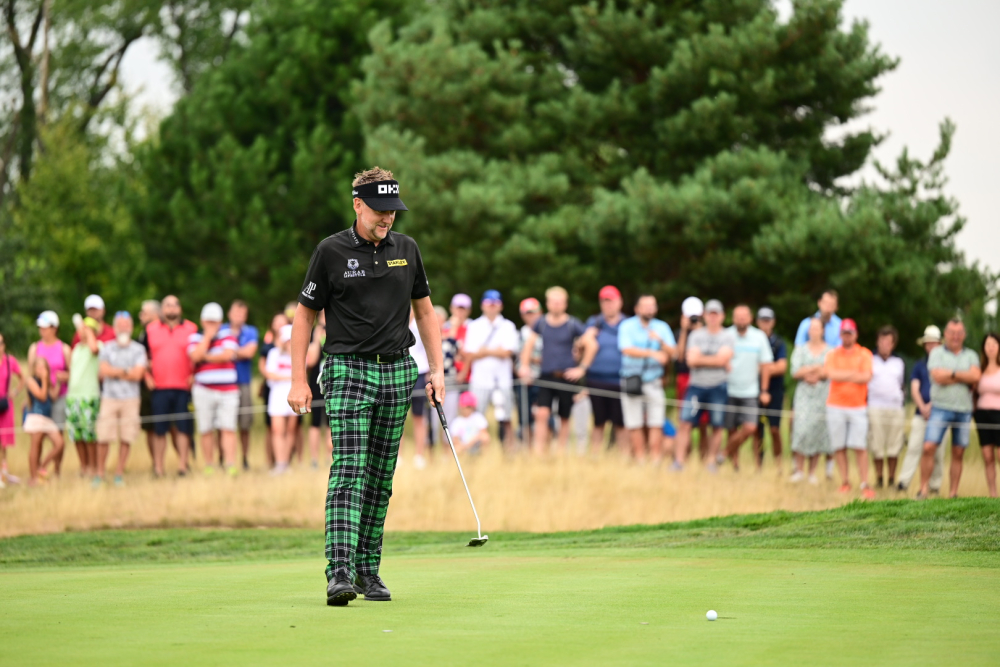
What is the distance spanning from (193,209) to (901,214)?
50.9ft

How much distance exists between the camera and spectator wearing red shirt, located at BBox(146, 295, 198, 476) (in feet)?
51.2

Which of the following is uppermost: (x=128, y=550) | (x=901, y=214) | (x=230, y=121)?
(x=230, y=121)

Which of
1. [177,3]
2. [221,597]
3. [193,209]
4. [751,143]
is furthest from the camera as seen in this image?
[177,3]

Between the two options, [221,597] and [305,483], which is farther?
[305,483]

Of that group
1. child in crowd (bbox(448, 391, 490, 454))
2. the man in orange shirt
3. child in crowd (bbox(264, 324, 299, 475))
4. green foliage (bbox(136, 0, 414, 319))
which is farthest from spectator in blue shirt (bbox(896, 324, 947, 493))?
green foliage (bbox(136, 0, 414, 319))

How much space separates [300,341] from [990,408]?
940 cm

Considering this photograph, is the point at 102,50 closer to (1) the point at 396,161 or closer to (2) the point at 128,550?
(1) the point at 396,161

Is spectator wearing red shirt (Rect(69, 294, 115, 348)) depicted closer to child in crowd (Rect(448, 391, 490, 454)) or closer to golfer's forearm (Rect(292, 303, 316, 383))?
child in crowd (Rect(448, 391, 490, 454))

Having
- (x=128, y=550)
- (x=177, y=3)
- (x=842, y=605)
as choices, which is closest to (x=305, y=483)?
(x=128, y=550)

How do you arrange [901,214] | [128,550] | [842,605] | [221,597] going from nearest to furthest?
[842,605] < [221,597] < [128,550] < [901,214]

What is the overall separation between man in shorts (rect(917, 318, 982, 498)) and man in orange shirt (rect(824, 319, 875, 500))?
2.29 ft

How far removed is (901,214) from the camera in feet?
66.7

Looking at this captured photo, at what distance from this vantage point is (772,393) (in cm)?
1565

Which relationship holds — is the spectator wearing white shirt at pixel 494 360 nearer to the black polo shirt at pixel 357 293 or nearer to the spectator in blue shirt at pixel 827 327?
the spectator in blue shirt at pixel 827 327
